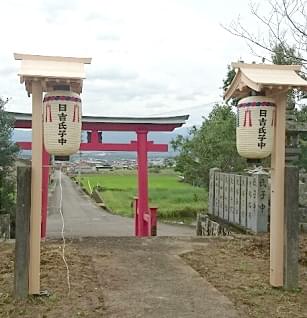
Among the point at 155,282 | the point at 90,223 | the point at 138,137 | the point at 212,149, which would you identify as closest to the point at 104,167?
the point at 90,223

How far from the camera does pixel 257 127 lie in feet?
16.0

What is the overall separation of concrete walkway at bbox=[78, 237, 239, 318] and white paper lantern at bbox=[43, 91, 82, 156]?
1.50 meters

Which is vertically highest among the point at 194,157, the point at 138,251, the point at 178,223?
the point at 194,157

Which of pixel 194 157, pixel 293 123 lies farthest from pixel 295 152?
pixel 194 157

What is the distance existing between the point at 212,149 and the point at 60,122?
12.9 m

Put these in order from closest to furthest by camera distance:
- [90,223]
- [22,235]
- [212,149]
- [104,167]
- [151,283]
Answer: [22,235] → [151,283] → [212,149] → [90,223] → [104,167]

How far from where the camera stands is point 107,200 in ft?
92.0

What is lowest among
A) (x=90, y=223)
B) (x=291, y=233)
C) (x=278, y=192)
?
(x=90, y=223)

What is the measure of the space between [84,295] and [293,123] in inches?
224

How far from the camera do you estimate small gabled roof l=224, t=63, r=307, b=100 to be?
4812mm

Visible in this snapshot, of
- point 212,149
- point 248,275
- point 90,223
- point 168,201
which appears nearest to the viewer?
point 248,275

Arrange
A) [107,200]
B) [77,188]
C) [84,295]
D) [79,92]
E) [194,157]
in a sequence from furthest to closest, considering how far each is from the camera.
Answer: [77,188] → [107,200] → [194,157] → [79,92] → [84,295]

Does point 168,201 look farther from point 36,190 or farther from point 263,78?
point 36,190

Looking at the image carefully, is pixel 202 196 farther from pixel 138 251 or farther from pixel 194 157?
pixel 138 251
